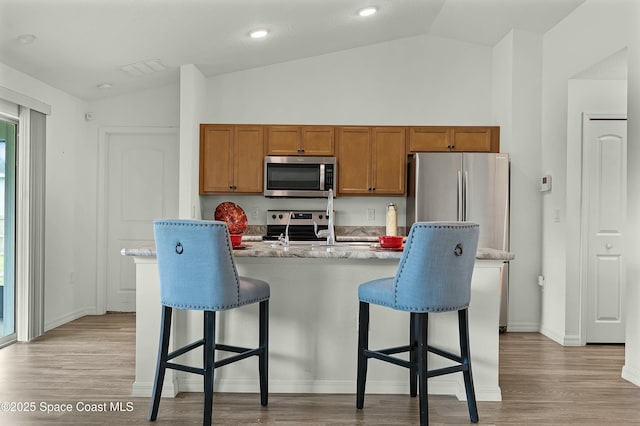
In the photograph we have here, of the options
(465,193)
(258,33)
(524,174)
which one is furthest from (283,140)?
(524,174)

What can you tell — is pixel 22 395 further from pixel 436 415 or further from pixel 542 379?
pixel 542 379

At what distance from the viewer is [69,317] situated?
5.22 metres

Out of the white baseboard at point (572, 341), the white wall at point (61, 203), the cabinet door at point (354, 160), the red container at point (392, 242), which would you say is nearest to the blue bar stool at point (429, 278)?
the red container at point (392, 242)

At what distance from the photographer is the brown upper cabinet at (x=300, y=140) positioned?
211 inches

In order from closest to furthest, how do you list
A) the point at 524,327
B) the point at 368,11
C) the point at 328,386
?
the point at 328,386, the point at 368,11, the point at 524,327

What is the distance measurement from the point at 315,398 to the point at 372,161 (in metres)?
2.85

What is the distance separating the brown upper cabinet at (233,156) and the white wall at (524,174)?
8.00 ft

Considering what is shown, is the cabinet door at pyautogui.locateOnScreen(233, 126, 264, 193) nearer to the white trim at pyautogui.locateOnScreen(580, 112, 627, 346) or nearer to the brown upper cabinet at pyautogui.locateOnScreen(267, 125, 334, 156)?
the brown upper cabinet at pyautogui.locateOnScreen(267, 125, 334, 156)

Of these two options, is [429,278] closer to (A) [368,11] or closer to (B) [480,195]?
(B) [480,195]

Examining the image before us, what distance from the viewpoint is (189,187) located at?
5117mm

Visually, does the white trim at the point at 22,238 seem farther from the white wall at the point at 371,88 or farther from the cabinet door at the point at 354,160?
the cabinet door at the point at 354,160

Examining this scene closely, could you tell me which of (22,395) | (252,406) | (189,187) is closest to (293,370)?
(252,406)

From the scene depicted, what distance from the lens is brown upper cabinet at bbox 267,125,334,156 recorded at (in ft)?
17.6

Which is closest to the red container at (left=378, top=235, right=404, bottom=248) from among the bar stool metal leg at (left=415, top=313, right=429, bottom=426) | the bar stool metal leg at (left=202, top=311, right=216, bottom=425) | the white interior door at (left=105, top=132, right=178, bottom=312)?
the bar stool metal leg at (left=415, top=313, right=429, bottom=426)
